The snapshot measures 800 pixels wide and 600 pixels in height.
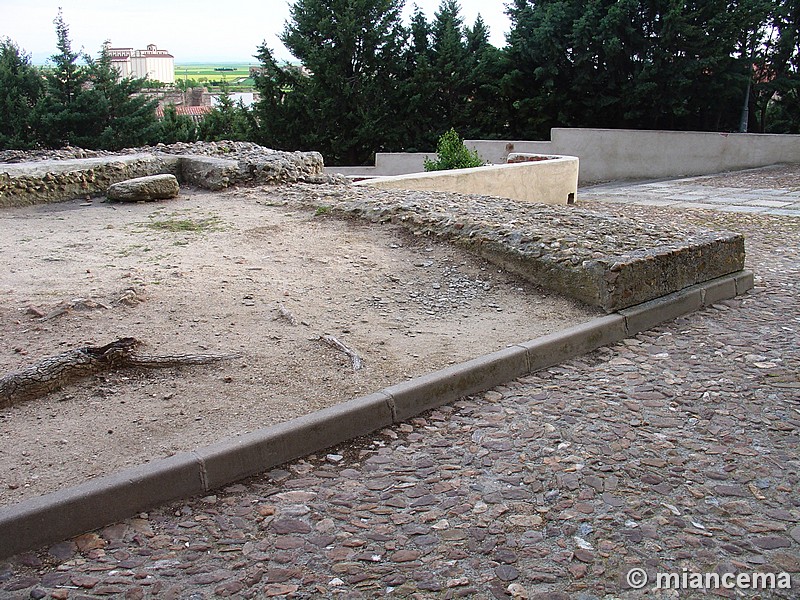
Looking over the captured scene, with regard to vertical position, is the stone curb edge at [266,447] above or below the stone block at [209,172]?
below

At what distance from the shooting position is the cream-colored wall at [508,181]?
10.3 meters

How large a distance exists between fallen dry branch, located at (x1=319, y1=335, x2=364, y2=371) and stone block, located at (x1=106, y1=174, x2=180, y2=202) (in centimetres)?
514

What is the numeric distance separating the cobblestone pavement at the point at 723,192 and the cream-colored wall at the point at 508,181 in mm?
1253

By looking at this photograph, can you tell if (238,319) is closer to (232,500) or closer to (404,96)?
(232,500)

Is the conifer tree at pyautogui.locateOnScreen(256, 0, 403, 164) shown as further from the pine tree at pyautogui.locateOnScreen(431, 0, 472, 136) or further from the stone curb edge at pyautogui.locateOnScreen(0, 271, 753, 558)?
the stone curb edge at pyautogui.locateOnScreen(0, 271, 753, 558)

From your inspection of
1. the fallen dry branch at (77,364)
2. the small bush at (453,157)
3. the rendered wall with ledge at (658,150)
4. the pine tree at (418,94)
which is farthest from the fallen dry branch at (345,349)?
the pine tree at (418,94)

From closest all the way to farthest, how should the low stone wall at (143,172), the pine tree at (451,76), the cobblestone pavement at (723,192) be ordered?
the low stone wall at (143,172)
the cobblestone pavement at (723,192)
the pine tree at (451,76)

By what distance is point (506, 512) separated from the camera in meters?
3.03

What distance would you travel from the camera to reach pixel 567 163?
1287 centimetres

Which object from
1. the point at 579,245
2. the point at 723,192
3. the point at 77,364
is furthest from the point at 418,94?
the point at 77,364

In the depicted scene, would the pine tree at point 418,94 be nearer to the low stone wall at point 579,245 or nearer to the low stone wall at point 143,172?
the low stone wall at point 143,172

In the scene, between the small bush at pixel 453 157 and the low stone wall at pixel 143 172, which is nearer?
the low stone wall at pixel 143 172

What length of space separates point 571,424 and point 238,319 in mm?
2203

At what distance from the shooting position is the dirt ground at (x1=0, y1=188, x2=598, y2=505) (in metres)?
3.45
